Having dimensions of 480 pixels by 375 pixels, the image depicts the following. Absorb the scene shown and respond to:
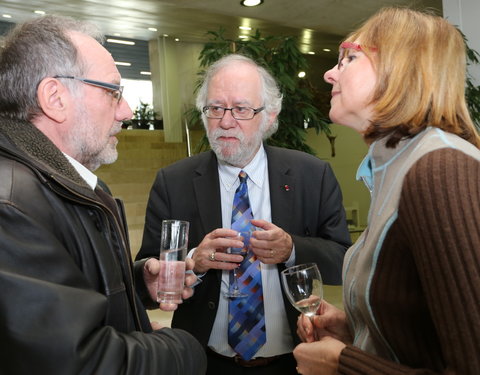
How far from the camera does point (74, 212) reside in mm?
1150

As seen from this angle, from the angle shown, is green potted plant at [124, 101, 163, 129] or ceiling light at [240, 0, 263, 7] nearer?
ceiling light at [240, 0, 263, 7]

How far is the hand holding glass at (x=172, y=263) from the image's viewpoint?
1.34m

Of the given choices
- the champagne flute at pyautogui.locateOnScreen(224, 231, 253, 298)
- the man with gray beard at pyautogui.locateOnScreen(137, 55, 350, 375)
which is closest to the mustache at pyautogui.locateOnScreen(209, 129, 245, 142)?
the man with gray beard at pyautogui.locateOnScreen(137, 55, 350, 375)

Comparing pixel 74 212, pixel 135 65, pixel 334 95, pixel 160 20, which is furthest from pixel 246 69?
pixel 135 65

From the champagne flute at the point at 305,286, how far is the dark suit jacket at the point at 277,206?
1.94 feet

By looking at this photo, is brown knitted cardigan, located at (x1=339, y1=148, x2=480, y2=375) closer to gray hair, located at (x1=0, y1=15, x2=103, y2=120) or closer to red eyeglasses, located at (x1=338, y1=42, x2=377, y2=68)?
red eyeglasses, located at (x1=338, y1=42, x2=377, y2=68)

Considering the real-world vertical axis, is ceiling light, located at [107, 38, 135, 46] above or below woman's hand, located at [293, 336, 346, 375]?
above

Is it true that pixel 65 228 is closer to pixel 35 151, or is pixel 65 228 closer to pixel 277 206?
pixel 35 151

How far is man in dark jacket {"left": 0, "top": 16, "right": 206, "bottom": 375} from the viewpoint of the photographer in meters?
0.91

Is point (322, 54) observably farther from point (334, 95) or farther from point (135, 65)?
point (334, 95)

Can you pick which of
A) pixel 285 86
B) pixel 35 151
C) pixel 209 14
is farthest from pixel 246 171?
pixel 209 14

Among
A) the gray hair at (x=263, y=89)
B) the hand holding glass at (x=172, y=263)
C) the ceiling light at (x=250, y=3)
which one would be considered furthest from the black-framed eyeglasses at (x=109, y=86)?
the ceiling light at (x=250, y=3)

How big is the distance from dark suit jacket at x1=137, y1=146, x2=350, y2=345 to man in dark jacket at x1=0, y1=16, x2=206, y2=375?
0.47 meters

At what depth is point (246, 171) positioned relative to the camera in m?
2.14
